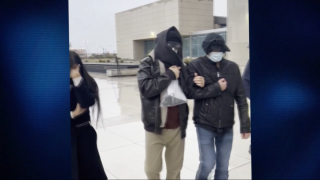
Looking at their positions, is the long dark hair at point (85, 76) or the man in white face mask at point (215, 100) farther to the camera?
the man in white face mask at point (215, 100)

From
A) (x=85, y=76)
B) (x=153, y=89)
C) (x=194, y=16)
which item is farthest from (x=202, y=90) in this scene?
(x=85, y=76)

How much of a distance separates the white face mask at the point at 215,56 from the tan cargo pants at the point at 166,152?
18.4 inches

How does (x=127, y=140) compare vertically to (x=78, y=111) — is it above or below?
below

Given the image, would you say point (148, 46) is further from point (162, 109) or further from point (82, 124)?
point (82, 124)

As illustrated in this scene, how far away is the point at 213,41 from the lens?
164 cm

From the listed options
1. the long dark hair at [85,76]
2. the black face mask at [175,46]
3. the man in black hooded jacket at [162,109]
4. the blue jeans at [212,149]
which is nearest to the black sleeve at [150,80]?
the man in black hooded jacket at [162,109]

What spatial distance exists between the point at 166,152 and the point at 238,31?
83 centimetres

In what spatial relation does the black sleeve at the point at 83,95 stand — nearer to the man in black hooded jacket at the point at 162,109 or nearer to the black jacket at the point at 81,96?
the black jacket at the point at 81,96

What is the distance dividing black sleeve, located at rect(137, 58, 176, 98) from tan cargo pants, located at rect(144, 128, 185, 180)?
26 centimetres

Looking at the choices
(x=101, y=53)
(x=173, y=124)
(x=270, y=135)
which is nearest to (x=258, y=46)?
(x=270, y=135)

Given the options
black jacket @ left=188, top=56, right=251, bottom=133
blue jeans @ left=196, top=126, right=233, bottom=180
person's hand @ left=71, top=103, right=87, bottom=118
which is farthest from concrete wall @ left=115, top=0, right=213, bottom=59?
blue jeans @ left=196, top=126, right=233, bottom=180

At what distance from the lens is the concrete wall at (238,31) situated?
1.62m

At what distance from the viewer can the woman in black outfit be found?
1.44 m

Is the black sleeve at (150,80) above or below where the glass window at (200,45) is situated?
below
